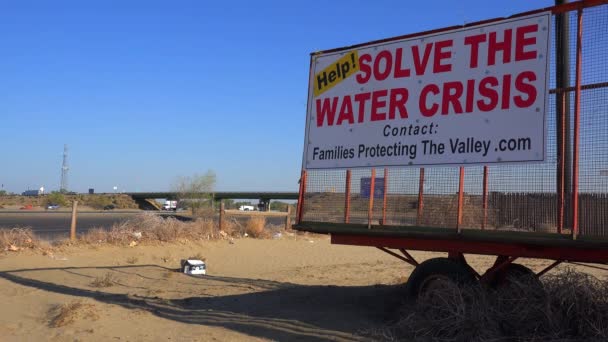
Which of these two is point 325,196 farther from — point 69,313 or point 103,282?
point 103,282

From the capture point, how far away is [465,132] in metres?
7.53

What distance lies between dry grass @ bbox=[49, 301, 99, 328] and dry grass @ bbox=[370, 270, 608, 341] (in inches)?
179

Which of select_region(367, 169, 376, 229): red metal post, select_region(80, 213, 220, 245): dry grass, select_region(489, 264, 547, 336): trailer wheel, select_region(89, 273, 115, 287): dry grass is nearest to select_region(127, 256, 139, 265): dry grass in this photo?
select_region(80, 213, 220, 245): dry grass

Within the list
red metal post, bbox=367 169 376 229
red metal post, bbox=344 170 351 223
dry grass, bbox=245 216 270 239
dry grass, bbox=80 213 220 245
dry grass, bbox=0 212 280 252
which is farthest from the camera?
dry grass, bbox=245 216 270 239

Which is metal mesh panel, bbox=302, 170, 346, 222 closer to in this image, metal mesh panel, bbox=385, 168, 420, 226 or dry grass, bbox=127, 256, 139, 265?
metal mesh panel, bbox=385, 168, 420, 226

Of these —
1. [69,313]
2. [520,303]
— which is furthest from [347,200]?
[69,313]

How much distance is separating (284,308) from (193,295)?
7.64 ft

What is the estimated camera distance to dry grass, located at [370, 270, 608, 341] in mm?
6379

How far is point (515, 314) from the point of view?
6.81m

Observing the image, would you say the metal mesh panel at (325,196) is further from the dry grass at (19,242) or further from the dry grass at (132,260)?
the dry grass at (19,242)

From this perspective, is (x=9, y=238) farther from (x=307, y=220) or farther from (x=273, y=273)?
(x=307, y=220)

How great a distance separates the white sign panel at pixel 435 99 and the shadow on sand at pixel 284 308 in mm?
2150

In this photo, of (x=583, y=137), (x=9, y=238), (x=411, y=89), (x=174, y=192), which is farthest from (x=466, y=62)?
(x=174, y=192)

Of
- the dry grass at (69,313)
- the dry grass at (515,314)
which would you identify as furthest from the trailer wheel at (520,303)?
the dry grass at (69,313)
